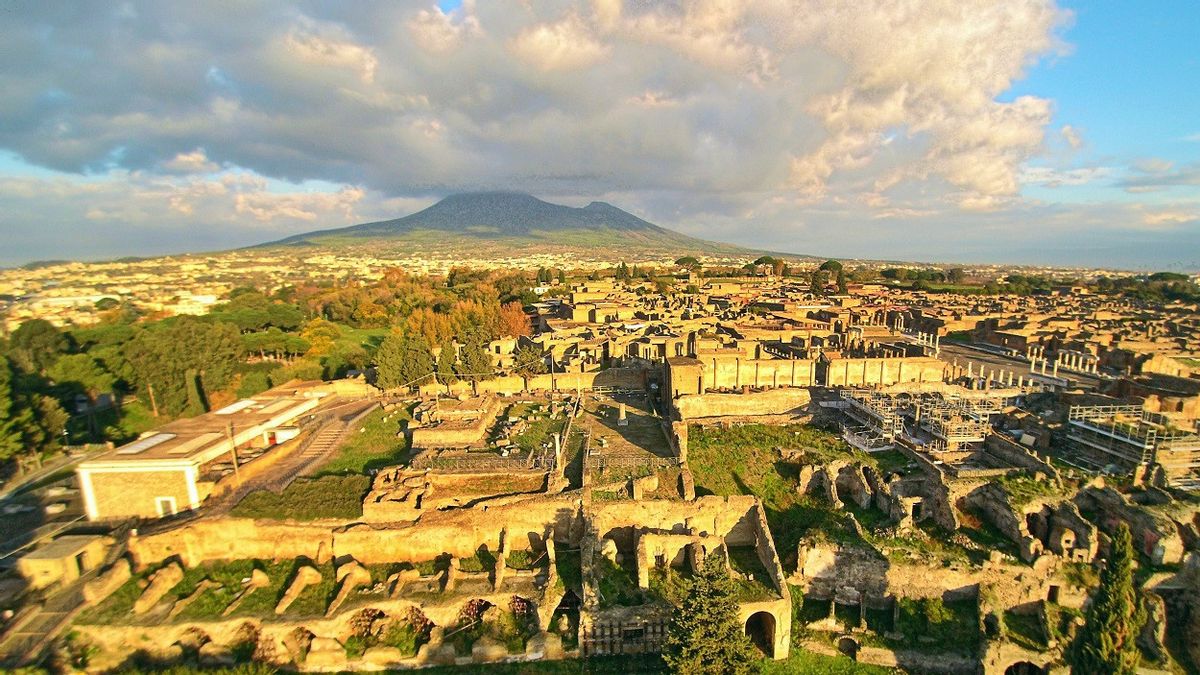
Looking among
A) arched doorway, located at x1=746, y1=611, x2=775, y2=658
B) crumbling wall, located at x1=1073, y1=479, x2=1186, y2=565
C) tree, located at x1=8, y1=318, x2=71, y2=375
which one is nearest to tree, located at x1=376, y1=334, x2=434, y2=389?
tree, located at x1=8, y1=318, x2=71, y2=375

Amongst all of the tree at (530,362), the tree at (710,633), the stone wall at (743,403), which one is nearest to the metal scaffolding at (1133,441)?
the stone wall at (743,403)

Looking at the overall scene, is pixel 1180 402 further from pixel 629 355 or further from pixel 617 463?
pixel 629 355

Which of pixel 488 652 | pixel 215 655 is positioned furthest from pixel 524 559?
pixel 215 655

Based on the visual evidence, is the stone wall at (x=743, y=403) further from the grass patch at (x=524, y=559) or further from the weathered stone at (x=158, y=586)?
the weathered stone at (x=158, y=586)

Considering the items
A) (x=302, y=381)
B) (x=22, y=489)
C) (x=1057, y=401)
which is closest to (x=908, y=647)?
(x=1057, y=401)

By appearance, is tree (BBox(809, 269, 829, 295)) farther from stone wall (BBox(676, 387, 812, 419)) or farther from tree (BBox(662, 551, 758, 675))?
tree (BBox(662, 551, 758, 675))

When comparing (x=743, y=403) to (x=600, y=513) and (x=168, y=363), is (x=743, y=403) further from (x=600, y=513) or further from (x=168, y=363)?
(x=168, y=363)
